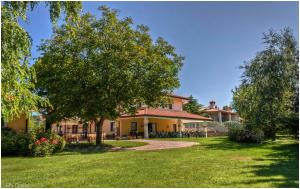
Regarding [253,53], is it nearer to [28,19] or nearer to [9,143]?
[9,143]

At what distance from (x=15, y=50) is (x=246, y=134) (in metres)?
23.0

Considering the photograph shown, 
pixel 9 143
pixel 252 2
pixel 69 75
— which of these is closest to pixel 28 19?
pixel 252 2

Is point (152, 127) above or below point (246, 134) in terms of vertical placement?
above

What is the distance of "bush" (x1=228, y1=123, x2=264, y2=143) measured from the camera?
26.4m

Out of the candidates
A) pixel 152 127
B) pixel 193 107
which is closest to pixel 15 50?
pixel 152 127

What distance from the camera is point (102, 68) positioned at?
22109 millimetres

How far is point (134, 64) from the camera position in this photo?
2262 cm

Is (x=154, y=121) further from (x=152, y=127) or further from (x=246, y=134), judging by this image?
(x=246, y=134)

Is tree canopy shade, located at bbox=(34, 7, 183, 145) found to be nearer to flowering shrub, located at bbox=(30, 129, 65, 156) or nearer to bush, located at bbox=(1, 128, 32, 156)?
flowering shrub, located at bbox=(30, 129, 65, 156)

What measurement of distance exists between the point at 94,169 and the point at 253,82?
18691 millimetres

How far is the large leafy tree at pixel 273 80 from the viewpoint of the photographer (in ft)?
78.0

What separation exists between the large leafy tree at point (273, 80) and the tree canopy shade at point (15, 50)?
19036 millimetres

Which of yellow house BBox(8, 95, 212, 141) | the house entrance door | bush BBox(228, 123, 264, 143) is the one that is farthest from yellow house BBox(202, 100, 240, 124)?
bush BBox(228, 123, 264, 143)

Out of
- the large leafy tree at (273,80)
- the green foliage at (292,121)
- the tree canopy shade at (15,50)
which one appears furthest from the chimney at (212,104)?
the tree canopy shade at (15,50)
